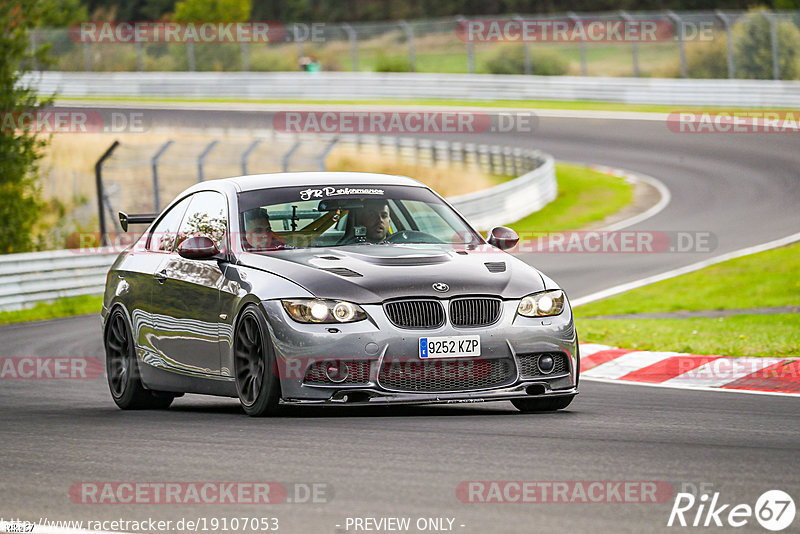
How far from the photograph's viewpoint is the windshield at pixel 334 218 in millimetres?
9250

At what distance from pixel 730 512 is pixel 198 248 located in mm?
4631

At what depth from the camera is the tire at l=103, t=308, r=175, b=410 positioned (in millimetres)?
10164

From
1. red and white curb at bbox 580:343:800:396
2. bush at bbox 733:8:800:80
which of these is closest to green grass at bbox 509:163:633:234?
bush at bbox 733:8:800:80

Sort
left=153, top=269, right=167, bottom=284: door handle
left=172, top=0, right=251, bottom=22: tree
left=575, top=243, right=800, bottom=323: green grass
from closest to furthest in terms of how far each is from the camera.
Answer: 1. left=153, top=269, right=167, bottom=284: door handle
2. left=575, top=243, right=800, bottom=323: green grass
3. left=172, top=0, right=251, bottom=22: tree

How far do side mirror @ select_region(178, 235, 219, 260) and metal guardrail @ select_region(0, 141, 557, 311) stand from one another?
36.6ft

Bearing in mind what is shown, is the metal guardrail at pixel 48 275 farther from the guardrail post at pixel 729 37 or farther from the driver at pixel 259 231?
the guardrail post at pixel 729 37

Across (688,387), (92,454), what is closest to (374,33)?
(688,387)

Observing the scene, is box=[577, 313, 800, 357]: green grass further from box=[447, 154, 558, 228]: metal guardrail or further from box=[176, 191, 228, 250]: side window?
box=[447, 154, 558, 228]: metal guardrail

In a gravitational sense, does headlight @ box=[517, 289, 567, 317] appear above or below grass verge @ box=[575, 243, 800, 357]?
above

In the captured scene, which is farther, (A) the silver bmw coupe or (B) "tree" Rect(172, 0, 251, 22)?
(B) "tree" Rect(172, 0, 251, 22)

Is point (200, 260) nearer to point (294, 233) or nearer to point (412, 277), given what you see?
point (294, 233)

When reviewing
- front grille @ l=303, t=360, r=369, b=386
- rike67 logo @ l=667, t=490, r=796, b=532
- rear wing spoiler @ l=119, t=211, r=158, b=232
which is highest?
rear wing spoiler @ l=119, t=211, r=158, b=232

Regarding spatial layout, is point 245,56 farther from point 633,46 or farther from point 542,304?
point 542,304

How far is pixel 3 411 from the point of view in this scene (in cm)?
992
